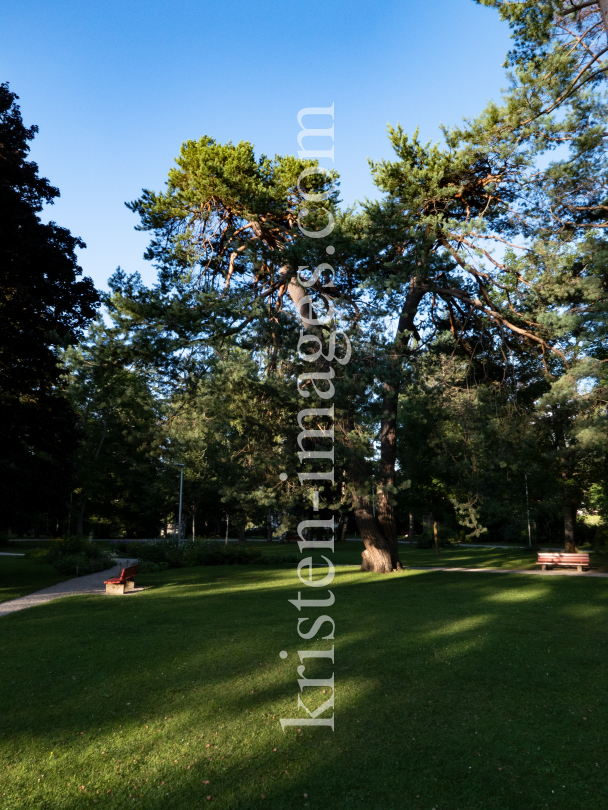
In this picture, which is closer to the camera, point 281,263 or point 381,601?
point 381,601

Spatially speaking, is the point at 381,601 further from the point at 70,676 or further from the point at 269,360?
the point at 70,676

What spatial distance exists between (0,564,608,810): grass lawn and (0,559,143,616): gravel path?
2.10 m

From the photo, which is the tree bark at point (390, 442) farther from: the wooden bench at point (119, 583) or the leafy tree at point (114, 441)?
the wooden bench at point (119, 583)

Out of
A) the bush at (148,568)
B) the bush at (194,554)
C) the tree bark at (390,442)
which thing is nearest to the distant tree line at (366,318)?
the tree bark at (390,442)

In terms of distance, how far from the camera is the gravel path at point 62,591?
12.8m

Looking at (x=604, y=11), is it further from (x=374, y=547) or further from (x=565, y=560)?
(x=565, y=560)

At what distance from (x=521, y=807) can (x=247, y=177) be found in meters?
15.0

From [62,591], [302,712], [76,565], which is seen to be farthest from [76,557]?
[302,712]

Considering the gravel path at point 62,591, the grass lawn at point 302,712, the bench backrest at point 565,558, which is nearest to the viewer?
the grass lawn at point 302,712

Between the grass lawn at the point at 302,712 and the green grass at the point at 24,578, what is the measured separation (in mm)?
5178

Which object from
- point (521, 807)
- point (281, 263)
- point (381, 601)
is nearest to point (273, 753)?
point (521, 807)

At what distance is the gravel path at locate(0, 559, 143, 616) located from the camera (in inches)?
505

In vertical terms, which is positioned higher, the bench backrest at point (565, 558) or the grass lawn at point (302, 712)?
the bench backrest at point (565, 558)

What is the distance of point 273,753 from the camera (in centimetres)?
463
